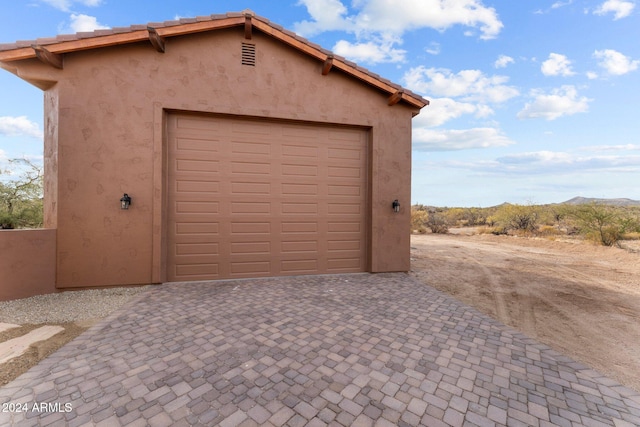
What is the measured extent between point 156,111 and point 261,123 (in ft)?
7.03

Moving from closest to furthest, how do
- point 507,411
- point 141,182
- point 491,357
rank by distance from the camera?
Result: point 507,411, point 491,357, point 141,182

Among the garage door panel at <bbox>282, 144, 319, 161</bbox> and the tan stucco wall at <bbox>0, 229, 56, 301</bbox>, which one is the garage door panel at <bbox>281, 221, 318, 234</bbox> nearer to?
the garage door panel at <bbox>282, 144, 319, 161</bbox>

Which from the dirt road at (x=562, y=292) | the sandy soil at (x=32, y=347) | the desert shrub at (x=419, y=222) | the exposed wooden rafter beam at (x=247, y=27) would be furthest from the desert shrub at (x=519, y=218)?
the sandy soil at (x=32, y=347)

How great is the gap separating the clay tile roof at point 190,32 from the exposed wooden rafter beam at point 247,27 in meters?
0.03

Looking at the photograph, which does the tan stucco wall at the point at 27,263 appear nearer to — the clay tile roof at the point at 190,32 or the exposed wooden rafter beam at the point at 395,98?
the clay tile roof at the point at 190,32

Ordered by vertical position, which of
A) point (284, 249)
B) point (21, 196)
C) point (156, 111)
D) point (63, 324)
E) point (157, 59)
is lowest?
point (63, 324)

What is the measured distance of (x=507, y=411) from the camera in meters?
2.01

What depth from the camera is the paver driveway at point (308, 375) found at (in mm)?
1938

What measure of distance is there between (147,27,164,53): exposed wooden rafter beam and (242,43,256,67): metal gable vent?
161cm

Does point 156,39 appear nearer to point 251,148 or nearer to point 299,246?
point 251,148

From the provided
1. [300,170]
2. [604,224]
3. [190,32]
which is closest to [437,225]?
[604,224]

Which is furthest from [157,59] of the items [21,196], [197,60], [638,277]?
[638,277]

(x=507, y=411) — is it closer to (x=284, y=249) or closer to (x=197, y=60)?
(x=284, y=249)

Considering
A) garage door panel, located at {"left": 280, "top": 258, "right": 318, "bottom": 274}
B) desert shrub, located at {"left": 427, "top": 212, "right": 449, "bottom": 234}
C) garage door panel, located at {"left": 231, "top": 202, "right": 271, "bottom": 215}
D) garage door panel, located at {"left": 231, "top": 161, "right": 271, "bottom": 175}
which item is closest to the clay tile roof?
garage door panel, located at {"left": 231, "top": 161, "right": 271, "bottom": 175}
